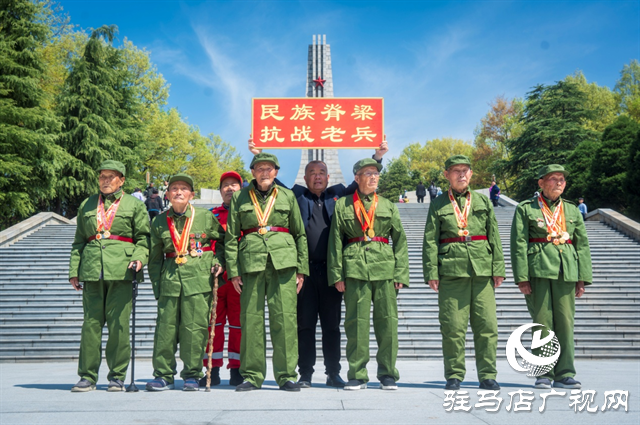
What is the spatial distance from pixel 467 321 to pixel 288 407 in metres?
1.89

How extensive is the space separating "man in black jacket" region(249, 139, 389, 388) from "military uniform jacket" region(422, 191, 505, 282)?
2.73ft

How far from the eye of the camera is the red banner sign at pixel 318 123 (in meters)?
18.2

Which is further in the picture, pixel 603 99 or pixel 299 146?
pixel 603 99

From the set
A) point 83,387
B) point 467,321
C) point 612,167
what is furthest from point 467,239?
point 612,167

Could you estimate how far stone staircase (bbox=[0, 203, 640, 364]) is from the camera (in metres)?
9.13

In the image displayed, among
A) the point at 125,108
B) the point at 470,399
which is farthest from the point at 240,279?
the point at 125,108

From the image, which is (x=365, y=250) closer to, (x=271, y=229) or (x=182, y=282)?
(x=271, y=229)

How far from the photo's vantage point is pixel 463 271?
4898mm

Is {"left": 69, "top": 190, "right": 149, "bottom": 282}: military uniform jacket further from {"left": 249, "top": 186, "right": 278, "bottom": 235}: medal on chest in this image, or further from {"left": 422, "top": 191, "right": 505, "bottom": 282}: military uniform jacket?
{"left": 422, "top": 191, "right": 505, "bottom": 282}: military uniform jacket

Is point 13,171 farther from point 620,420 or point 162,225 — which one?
point 620,420

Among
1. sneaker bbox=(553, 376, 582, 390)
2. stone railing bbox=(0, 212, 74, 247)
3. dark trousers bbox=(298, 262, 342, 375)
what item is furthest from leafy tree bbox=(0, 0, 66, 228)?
sneaker bbox=(553, 376, 582, 390)

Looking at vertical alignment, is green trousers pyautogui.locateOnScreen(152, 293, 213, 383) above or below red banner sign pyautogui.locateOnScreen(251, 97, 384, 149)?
below

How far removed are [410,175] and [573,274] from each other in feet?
227

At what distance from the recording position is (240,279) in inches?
191
